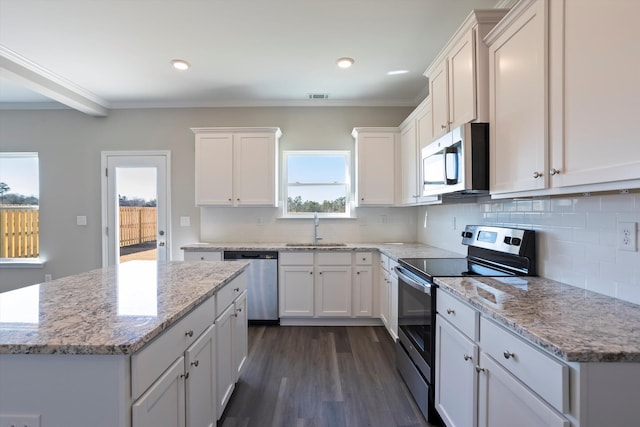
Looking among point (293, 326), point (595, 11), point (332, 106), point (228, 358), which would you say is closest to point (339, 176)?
point (332, 106)

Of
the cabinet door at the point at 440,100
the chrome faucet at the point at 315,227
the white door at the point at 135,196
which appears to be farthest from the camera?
the white door at the point at 135,196

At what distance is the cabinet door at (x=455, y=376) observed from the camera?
135 cm

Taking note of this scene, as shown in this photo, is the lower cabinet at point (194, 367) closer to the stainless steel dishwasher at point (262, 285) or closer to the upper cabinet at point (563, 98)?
the stainless steel dishwasher at point (262, 285)

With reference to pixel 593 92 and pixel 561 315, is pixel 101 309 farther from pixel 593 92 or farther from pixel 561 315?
pixel 593 92

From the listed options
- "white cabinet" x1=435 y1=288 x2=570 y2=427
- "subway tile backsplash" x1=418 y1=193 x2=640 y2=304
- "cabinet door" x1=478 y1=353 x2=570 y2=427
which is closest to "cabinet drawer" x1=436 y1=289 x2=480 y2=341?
"white cabinet" x1=435 y1=288 x2=570 y2=427

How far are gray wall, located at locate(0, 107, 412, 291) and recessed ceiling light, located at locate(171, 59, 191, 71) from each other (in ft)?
3.18

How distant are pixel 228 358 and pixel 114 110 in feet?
12.6

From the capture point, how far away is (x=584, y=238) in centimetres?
145

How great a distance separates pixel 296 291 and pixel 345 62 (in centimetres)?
246

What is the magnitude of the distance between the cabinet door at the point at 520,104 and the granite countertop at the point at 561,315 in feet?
1.65

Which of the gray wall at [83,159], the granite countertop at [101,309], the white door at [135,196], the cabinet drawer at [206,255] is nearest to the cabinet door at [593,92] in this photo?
the granite countertop at [101,309]

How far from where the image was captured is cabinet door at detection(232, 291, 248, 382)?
1.99 meters

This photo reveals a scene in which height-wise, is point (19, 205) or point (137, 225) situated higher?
point (19, 205)

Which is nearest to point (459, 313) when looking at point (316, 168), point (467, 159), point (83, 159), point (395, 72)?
point (467, 159)
